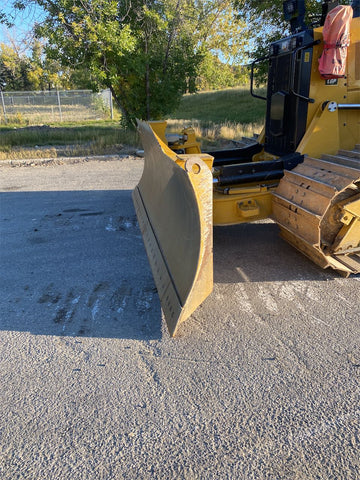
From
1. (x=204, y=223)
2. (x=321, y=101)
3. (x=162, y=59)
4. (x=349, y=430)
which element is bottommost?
(x=349, y=430)

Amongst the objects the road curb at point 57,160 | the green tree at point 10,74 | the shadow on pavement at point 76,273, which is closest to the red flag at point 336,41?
the shadow on pavement at point 76,273

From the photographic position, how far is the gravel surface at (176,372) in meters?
2.11

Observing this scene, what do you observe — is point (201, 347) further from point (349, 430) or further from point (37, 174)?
point (37, 174)

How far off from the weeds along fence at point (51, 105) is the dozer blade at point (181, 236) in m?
22.4

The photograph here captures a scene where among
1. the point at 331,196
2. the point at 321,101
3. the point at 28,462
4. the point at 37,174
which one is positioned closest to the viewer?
the point at 28,462

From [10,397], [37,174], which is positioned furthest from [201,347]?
[37,174]

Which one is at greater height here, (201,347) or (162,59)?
(162,59)

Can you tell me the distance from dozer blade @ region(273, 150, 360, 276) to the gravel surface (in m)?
0.30

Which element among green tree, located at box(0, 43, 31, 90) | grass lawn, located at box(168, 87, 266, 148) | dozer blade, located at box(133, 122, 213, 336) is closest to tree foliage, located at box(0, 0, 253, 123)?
grass lawn, located at box(168, 87, 266, 148)

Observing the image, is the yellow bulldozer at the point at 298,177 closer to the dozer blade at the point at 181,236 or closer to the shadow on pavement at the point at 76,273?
the dozer blade at the point at 181,236

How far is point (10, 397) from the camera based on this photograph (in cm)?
257

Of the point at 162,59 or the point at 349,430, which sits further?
the point at 162,59

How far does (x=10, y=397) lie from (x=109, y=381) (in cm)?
67

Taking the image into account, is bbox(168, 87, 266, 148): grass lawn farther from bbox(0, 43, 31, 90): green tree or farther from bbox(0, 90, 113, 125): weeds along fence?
bbox(0, 43, 31, 90): green tree
